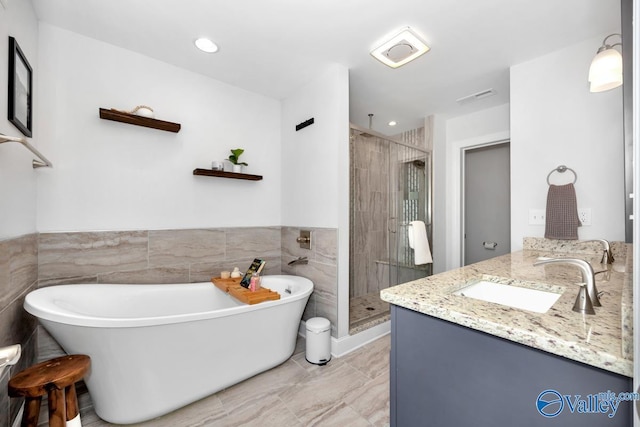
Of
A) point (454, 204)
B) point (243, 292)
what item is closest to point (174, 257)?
point (243, 292)

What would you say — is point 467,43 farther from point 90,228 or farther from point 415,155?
point 90,228

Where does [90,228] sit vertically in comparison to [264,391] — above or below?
above

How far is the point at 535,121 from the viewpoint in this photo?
207 cm

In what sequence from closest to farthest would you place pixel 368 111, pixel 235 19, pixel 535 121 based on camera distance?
1. pixel 235 19
2. pixel 535 121
3. pixel 368 111

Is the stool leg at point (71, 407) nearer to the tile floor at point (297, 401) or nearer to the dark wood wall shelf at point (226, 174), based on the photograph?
the tile floor at point (297, 401)

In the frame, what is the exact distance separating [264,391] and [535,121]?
9.18ft

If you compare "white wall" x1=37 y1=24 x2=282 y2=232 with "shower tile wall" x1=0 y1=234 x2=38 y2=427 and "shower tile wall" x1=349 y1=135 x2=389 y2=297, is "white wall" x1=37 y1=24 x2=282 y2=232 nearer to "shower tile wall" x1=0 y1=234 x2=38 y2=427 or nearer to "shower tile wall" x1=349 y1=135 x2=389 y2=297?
"shower tile wall" x1=0 y1=234 x2=38 y2=427

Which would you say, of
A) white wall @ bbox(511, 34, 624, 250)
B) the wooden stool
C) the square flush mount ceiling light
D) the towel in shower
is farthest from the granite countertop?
the square flush mount ceiling light

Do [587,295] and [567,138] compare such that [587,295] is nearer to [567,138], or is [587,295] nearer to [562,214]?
[562,214]

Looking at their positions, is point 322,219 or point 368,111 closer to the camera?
point 322,219

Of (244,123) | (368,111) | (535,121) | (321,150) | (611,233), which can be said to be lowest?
(611,233)

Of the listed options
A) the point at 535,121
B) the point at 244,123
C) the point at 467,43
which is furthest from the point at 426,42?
the point at 244,123

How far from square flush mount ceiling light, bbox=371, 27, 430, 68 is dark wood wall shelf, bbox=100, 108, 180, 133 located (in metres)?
1.65

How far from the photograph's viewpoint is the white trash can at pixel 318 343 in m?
2.02
